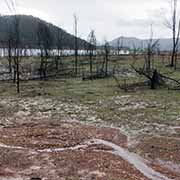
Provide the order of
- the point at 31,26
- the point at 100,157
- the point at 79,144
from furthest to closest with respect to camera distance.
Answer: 1. the point at 31,26
2. the point at 79,144
3. the point at 100,157

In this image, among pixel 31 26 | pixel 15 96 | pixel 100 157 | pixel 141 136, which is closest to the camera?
pixel 100 157

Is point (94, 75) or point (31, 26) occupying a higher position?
point (31, 26)

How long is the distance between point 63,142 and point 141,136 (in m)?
2.90

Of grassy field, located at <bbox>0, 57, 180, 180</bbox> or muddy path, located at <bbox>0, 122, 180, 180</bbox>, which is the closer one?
muddy path, located at <bbox>0, 122, 180, 180</bbox>

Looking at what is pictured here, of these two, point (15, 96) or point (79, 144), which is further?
point (15, 96)

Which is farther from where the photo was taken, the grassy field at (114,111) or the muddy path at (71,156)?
the grassy field at (114,111)

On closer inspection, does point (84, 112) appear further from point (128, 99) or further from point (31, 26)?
point (31, 26)

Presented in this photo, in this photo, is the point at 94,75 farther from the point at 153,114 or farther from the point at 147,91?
the point at 153,114

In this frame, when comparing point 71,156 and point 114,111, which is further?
point 114,111

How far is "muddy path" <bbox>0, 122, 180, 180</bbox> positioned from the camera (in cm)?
898

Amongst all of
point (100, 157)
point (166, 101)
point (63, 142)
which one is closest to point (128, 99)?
point (166, 101)

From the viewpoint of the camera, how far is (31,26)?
14300 centimetres

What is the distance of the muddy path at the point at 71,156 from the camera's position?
8984mm

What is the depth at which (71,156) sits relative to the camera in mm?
10398
